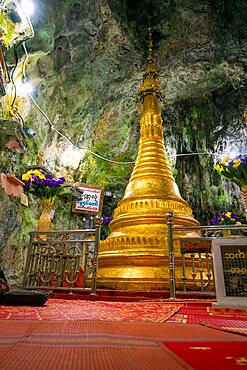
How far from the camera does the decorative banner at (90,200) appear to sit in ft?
25.4

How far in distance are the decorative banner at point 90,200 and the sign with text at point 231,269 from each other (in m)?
5.72

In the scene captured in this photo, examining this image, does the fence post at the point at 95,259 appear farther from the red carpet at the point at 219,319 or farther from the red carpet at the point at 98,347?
the red carpet at the point at 98,347

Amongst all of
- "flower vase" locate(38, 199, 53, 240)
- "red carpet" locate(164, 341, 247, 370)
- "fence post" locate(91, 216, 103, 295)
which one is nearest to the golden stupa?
"fence post" locate(91, 216, 103, 295)

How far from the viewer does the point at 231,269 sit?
224 centimetres

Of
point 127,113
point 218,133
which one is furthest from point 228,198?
point 127,113

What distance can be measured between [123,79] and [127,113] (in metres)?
1.19

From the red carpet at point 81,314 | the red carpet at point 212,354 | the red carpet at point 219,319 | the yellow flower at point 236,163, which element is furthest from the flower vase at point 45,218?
the red carpet at point 212,354

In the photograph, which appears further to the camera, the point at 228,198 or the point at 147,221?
the point at 228,198

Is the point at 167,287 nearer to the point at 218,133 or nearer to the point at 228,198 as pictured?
the point at 228,198

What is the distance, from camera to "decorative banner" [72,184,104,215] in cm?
774

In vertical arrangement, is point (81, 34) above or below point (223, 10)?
below

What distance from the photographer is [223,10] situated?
7277 millimetres

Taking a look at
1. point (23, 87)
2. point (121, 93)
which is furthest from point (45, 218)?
point (121, 93)

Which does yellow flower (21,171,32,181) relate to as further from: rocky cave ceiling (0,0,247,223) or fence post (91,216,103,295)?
fence post (91,216,103,295)
